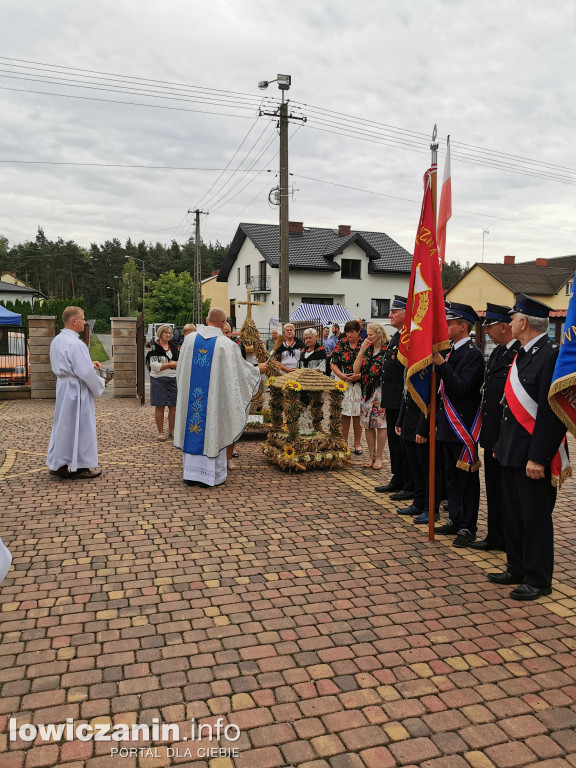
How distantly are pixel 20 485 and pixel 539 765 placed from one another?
5.97 m

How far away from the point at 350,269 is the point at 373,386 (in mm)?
34215

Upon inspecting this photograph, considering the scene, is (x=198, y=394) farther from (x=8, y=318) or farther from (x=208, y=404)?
(x=8, y=318)

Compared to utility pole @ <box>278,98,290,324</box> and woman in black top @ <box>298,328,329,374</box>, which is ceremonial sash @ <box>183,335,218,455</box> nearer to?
woman in black top @ <box>298,328,329,374</box>

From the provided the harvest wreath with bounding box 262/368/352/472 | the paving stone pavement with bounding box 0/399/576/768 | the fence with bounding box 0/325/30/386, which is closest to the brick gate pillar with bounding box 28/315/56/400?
the fence with bounding box 0/325/30/386

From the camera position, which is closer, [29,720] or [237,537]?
[29,720]

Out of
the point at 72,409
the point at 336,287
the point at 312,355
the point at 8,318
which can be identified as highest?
the point at 336,287

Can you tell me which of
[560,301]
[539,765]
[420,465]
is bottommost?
[539,765]

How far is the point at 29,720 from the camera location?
9.27 feet

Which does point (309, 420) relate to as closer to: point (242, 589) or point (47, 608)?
point (242, 589)

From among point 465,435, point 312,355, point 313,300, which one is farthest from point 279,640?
point 313,300

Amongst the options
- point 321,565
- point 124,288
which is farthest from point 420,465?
point 124,288

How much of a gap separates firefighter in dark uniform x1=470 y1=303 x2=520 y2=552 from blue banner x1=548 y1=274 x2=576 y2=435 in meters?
1.03

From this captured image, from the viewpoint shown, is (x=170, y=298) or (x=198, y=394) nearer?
(x=198, y=394)

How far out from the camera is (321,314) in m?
32.1
